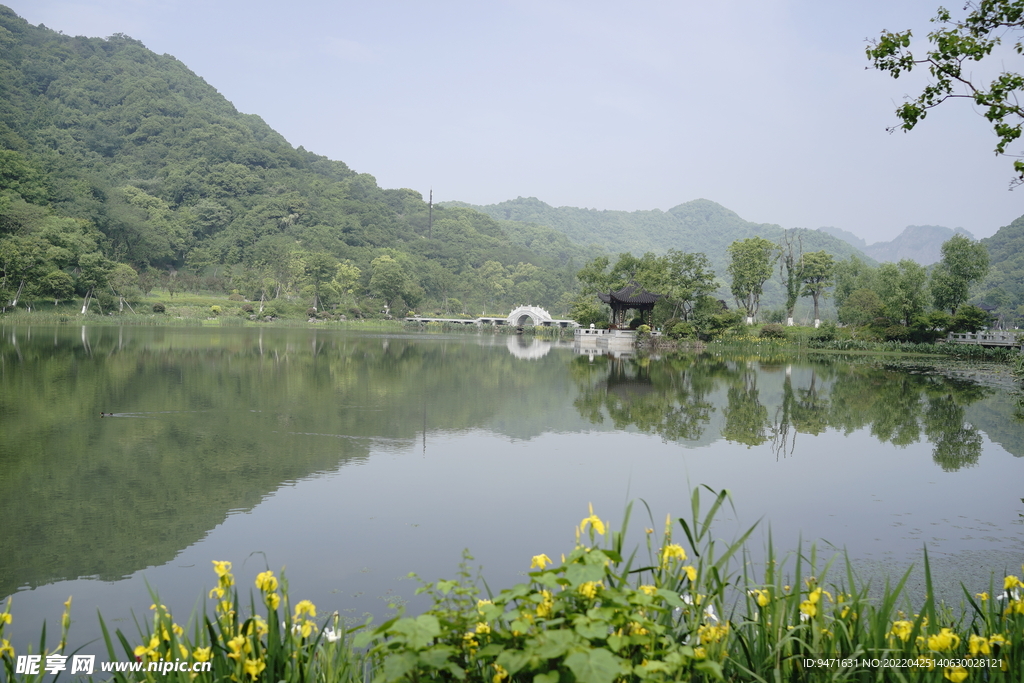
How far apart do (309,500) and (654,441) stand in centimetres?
576

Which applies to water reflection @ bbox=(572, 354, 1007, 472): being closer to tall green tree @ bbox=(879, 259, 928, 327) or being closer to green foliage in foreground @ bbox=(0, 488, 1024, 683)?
green foliage in foreground @ bbox=(0, 488, 1024, 683)

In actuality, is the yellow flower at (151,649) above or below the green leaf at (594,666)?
below

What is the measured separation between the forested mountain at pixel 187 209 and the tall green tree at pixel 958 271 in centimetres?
4769

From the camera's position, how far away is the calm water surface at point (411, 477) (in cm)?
508

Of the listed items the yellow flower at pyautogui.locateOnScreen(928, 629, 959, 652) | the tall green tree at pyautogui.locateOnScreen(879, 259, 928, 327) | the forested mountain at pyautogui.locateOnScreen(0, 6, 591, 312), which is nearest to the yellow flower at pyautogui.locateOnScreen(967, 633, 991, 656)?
the yellow flower at pyautogui.locateOnScreen(928, 629, 959, 652)

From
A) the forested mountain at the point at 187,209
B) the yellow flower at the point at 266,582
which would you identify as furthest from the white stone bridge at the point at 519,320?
the yellow flower at the point at 266,582

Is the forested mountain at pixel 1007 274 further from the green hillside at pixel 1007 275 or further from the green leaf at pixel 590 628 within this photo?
the green leaf at pixel 590 628

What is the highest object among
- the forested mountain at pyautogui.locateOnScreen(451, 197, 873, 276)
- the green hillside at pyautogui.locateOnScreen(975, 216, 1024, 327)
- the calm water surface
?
the forested mountain at pyautogui.locateOnScreen(451, 197, 873, 276)

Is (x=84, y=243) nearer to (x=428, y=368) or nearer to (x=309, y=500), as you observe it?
(x=428, y=368)

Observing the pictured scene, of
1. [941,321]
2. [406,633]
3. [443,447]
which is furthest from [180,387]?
[941,321]

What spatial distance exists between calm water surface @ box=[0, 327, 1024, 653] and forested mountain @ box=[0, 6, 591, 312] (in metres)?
42.4

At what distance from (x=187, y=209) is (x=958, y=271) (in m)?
80.8

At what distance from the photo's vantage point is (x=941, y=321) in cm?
3706

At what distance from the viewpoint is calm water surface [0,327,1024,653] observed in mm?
5078
